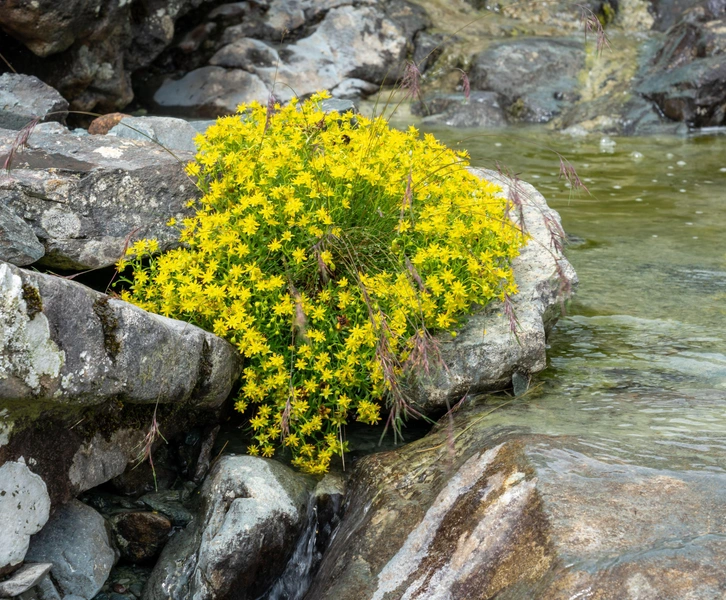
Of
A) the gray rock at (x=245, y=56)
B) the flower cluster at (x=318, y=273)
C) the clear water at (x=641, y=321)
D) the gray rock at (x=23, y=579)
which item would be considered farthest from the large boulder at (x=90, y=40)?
the gray rock at (x=23, y=579)

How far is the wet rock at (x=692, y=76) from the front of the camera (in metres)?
14.0

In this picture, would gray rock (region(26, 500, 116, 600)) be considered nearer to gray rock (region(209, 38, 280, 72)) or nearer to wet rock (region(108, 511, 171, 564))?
wet rock (region(108, 511, 171, 564))

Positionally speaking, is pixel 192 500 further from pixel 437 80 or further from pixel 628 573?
pixel 437 80

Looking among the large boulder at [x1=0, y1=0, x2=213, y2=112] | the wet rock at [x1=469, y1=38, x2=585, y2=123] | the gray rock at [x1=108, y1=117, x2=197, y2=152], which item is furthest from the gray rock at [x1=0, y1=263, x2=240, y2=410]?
the wet rock at [x1=469, y1=38, x2=585, y2=123]

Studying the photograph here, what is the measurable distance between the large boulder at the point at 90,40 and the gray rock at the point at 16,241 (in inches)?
244

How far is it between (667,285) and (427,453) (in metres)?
3.34

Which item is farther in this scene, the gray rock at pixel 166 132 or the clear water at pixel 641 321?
the gray rock at pixel 166 132

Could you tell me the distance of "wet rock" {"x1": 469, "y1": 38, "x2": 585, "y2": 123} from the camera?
15062mm

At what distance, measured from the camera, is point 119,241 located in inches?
187

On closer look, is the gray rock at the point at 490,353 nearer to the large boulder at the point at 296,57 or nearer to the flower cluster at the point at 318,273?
the flower cluster at the point at 318,273

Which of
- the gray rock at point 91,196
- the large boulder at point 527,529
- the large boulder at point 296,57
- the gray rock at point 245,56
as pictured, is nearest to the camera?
the large boulder at point 527,529

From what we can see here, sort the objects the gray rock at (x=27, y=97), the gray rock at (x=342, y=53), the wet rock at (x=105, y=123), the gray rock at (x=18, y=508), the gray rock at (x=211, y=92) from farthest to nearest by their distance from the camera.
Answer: the gray rock at (x=342, y=53) < the gray rock at (x=211, y=92) < the gray rock at (x=27, y=97) < the wet rock at (x=105, y=123) < the gray rock at (x=18, y=508)

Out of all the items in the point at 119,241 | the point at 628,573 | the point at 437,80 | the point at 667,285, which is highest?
the point at 628,573

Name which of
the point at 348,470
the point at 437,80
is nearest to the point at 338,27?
the point at 437,80
